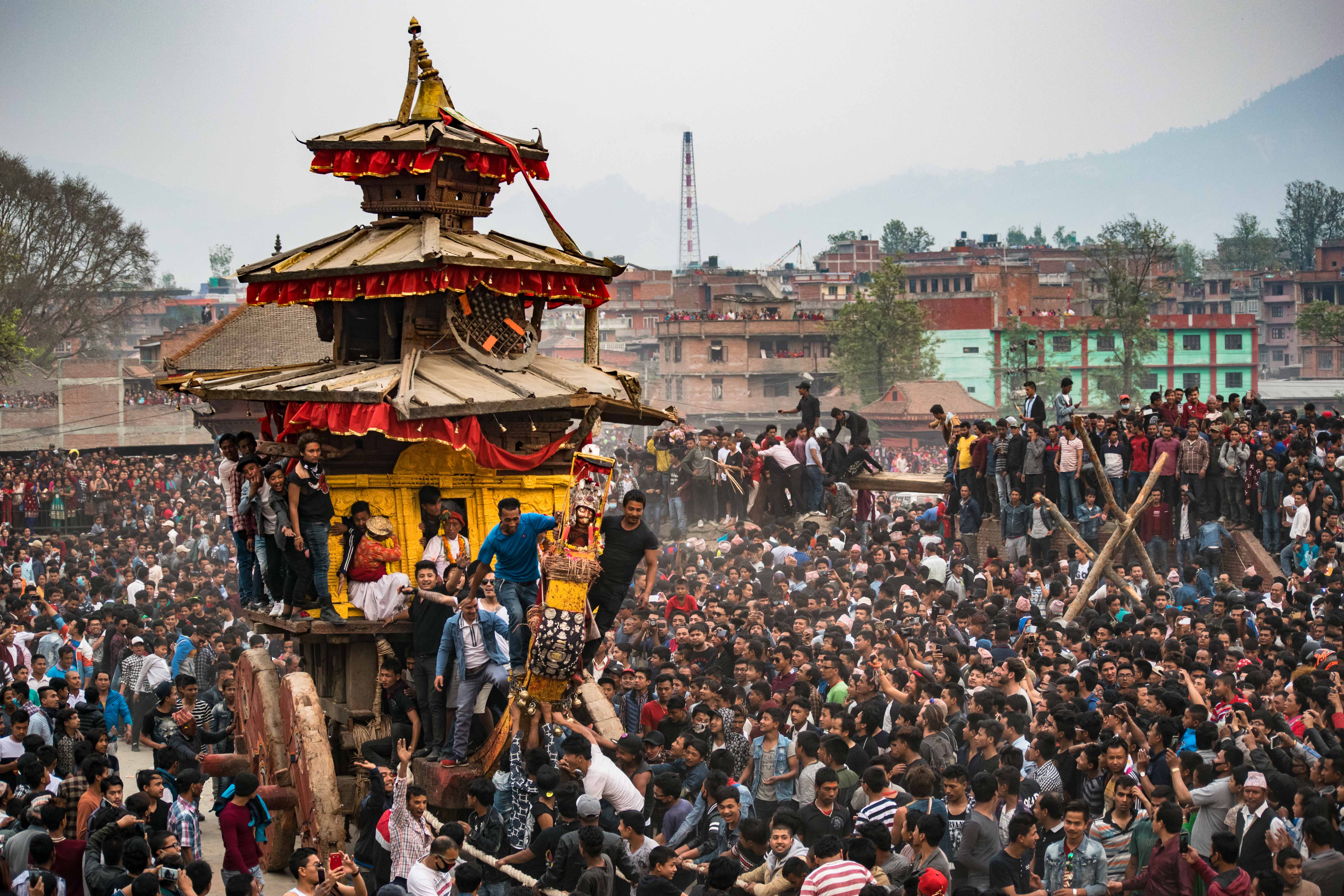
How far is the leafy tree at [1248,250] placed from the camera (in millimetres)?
126812

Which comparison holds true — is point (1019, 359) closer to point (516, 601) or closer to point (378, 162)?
point (378, 162)

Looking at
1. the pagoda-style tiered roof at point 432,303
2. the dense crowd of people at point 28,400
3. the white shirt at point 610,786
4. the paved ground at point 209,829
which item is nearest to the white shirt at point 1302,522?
the pagoda-style tiered roof at point 432,303

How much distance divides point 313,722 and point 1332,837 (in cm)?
807

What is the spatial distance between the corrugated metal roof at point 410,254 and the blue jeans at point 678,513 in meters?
12.2

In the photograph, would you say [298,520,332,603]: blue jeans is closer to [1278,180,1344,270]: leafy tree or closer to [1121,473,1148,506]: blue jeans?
[1121,473,1148,506]: blue jeans

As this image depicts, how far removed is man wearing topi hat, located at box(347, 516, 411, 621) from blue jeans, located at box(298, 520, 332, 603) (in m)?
0.23

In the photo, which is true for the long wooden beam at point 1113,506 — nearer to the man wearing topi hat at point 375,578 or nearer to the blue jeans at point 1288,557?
the blue jeans at point 1288,557

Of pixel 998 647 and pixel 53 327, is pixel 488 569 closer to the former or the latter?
pixel 998 647

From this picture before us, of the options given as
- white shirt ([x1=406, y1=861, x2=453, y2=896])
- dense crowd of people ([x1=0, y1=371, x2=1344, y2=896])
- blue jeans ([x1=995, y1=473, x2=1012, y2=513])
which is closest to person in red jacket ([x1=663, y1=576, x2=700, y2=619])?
dense crowd of people ([x1=0, y1=371, x2=1344, y2=896])

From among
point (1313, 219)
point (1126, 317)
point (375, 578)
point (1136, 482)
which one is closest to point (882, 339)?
point (1126, 317)

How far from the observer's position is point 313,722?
39.4 feet

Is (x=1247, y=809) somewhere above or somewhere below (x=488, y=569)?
below

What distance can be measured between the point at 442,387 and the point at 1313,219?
12671 cm

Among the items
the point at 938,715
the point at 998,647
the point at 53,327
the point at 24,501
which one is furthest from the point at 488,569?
the point at 53,327
